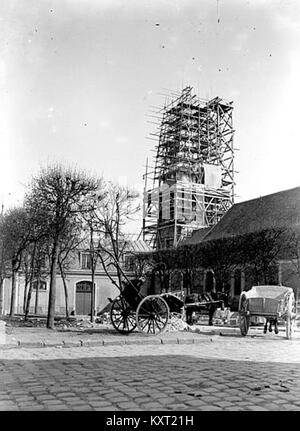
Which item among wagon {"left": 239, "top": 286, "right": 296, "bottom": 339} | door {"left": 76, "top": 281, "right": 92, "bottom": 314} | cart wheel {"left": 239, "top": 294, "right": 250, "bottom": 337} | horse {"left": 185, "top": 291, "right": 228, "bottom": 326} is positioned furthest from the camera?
door {"left": 76, "top": 281, "right": 92, "bottom": 314}

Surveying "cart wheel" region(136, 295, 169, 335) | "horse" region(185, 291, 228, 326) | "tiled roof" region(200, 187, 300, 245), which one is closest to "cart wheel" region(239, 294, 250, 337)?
"horse" region(185, 291, 228, 326)

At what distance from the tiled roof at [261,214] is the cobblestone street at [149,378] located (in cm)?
2449

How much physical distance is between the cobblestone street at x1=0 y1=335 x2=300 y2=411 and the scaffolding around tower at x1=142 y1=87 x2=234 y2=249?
40471mm

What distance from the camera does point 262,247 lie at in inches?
1020

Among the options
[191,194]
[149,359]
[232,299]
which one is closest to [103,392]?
[149,359]

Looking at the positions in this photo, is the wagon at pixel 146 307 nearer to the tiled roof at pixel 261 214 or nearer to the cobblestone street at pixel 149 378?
the cobblestone street at pixel 149 378

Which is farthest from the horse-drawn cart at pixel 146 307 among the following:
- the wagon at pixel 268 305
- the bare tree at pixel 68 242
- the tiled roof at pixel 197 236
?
the tiled roof at pixel 197 236

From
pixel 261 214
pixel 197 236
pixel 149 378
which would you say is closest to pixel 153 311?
pixel 149 378

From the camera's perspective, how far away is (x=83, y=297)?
163 ft

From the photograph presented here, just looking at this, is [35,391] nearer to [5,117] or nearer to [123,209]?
[5,117]

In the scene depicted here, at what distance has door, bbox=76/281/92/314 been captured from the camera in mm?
49031

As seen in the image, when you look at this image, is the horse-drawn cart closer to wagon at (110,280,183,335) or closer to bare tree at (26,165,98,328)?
wagon at (110,280,183,335)

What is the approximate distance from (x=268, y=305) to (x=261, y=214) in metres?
25.8

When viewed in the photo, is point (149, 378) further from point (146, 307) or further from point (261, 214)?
point (261, 214)
